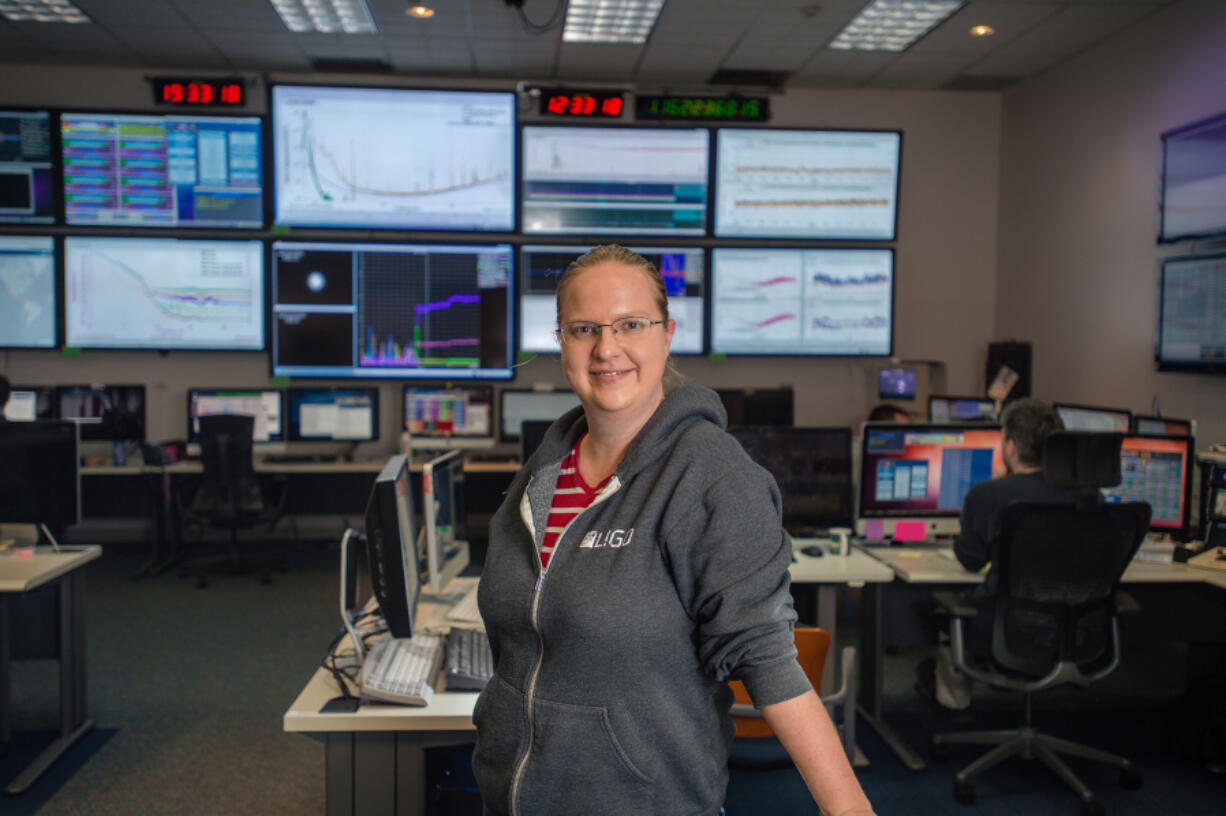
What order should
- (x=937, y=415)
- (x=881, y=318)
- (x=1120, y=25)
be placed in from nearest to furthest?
(x=1120, y=25), (x=937, y=415), (x=881, y=318)

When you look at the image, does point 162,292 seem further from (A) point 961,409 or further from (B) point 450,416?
(A) point 961,409

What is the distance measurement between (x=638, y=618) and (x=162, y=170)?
16.8 ft

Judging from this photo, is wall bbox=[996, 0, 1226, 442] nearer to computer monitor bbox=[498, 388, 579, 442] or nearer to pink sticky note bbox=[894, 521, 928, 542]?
pink sticky note bbox=[894, 521, 928, 542]

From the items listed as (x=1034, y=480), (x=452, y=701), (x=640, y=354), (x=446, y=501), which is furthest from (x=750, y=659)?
(x=1034, y=480)

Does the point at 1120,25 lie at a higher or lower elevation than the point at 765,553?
higher

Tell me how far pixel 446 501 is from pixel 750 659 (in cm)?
159

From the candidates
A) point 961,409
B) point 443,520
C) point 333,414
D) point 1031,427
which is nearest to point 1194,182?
point 961,409

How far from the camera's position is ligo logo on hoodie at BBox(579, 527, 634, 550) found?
3.31 ft

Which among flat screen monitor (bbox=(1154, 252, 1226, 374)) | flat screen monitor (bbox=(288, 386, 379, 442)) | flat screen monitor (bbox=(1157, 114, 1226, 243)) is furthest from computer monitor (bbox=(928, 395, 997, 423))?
flat screen monitor (bbox=(288, 386, 379, 442))

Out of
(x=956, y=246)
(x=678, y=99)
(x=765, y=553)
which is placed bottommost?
(x=765, y=553)

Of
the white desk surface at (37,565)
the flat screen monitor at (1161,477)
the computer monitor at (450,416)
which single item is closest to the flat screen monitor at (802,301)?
the computer monitor at (450,416)

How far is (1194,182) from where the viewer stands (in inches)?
152

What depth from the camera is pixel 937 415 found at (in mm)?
4703

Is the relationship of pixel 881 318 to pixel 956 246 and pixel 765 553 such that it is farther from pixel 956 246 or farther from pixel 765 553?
pixel 765 553
